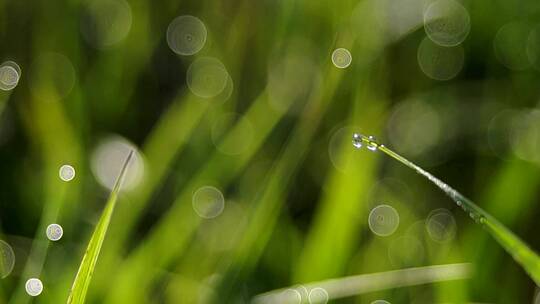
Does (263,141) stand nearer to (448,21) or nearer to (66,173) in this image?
(66,173)

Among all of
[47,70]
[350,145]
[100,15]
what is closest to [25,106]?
[47,70]

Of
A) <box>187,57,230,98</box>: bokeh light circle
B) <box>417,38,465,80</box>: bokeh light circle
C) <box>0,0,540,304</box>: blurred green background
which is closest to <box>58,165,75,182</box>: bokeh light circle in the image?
<box>0,0,540,304</box>: blurred green background

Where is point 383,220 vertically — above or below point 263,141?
below

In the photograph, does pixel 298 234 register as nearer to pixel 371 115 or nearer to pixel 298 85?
pixel 371 115

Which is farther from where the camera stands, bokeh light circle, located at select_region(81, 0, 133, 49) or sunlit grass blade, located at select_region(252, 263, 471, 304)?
bokeh light circle, located at select_region(81, 0, 133, 49)

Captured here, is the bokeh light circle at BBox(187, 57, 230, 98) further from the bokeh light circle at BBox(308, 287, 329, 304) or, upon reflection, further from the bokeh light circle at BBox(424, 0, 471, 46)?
the bokeh light circle at BBox(308, 287, 329, 304)

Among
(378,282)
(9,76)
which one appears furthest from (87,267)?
(9,76)

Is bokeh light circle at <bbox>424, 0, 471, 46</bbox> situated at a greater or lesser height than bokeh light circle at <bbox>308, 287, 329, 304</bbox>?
greater
